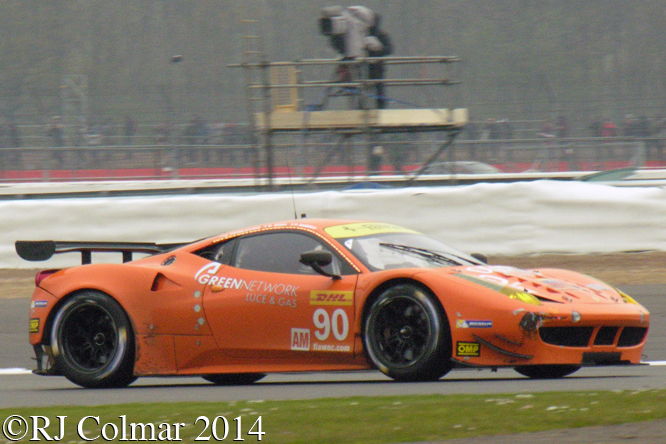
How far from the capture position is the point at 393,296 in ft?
18.8

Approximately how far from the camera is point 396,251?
6.30 metres

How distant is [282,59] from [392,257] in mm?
9982

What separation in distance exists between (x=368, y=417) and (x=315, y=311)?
1.66m

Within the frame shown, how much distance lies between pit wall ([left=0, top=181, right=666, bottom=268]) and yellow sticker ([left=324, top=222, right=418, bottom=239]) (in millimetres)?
5204

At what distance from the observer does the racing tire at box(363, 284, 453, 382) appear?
5602 millimetres

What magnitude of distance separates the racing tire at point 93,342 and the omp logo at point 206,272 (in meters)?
0.54

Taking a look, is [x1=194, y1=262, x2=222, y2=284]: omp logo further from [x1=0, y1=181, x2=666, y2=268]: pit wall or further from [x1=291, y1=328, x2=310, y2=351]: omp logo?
[x1=0, y1=181, x2=666, y2=268]: pit wall

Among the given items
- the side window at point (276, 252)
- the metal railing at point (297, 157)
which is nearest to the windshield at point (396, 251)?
the side window at point (276, 252)

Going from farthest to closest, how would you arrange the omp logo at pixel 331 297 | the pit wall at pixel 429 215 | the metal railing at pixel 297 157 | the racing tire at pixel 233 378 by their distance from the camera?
the metal railing at pixel 297 157 → the pit wall at pixel 429 215 → the racing tire at pixel 233 378 → the omp logo at pixel 331 297

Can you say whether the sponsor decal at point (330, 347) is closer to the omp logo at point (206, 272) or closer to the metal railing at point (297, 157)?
the omp logo at point (206, 272)

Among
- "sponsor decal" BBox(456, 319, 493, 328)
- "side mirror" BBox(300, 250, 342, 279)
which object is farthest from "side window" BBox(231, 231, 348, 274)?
"sponsor decal" BBox(456, 319, 493, 328)

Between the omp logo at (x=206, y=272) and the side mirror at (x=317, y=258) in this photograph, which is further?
the omp logo at (x=206, y=272)

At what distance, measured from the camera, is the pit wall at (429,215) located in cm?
1177

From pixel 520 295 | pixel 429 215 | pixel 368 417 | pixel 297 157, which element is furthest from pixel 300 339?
pixel 297 157
